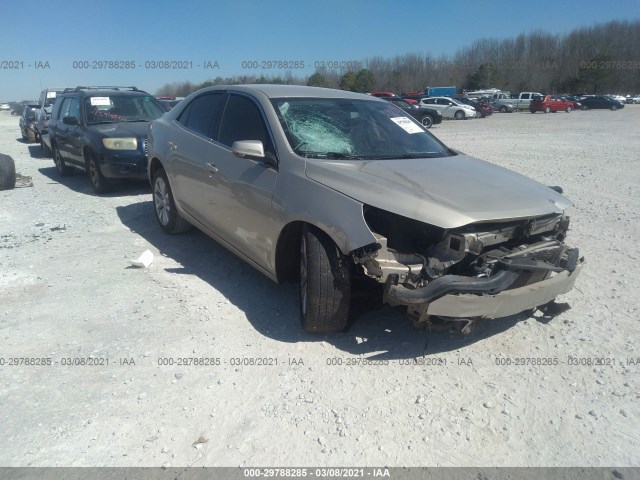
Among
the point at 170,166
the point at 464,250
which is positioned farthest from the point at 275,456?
the point at 170,166

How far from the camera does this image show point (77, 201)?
27.1ft

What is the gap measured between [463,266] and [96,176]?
7.15 meters

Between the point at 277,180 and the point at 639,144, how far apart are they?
15875mm

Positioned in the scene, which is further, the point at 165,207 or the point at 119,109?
the point at 119,109

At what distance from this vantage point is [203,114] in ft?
17.3

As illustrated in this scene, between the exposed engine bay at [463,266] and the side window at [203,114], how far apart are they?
230cm

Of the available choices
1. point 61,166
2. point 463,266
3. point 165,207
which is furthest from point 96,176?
point 463,266

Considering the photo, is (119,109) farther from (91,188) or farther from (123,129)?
(91,188)

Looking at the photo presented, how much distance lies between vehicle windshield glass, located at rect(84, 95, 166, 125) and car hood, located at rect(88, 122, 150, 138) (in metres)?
0.22

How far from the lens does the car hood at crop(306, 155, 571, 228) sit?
317cm

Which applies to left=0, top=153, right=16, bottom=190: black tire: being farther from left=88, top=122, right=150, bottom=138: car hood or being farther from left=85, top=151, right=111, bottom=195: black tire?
left=88, top=122, right=150, bottom=138: car hood

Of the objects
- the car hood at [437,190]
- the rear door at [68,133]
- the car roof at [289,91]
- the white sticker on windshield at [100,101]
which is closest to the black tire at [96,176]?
the rear door at [68,133]

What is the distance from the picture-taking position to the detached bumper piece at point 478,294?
9.99 ft

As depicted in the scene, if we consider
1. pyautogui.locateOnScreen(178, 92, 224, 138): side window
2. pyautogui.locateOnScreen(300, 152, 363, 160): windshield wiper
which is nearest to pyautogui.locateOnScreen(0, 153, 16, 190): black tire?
pyautogui.locateOnScreen(178, 92, 224, 138): side window
